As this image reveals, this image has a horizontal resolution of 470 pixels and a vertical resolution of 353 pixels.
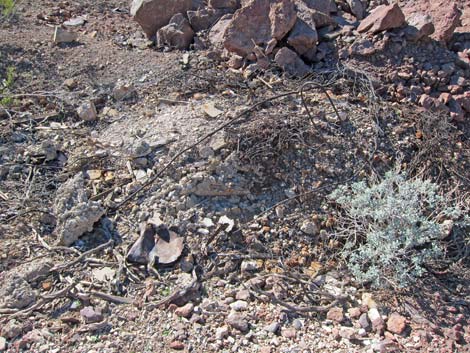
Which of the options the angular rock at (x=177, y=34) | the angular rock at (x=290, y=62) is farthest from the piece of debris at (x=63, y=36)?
the angular rock at (x=290, y=62)

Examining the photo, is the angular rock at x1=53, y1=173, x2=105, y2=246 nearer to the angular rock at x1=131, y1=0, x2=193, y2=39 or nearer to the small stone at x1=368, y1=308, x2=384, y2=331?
the small stone at x1=368, y1=308, x2=384, y2=331

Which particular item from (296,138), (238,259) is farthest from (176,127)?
(238,259)

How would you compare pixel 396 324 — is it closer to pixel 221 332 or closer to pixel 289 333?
pixel 289 333

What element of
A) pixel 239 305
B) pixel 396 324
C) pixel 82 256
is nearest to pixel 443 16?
pixel 396 324

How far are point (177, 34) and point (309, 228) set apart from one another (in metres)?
2.03

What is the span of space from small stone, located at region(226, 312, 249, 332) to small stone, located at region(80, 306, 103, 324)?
598 millimetres

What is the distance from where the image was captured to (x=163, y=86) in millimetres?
3994

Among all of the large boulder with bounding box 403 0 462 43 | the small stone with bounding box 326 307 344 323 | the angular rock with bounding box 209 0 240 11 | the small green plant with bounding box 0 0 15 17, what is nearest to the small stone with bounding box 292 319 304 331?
the small stone with bounding box 326 307 344 323

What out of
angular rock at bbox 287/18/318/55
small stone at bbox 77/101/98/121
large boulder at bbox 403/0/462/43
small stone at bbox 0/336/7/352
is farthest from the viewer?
large boulder at bbox 403/0/462/43

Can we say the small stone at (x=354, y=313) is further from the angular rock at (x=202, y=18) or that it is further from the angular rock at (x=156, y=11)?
the angular rock at (x=156, y=11)

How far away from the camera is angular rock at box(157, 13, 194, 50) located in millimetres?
4363

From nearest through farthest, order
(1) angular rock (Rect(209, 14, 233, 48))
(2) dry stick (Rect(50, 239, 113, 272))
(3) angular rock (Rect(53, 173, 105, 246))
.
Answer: (2) dry stick (Rect(50, 239, 113, 272)) < (3) angular rock (Rect(53, 173, 105, 246)) < (1) angular rock (Rect(209, 14, 233, 48))

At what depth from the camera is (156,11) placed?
176 inches

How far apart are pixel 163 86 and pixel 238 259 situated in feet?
5.11
